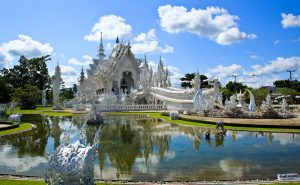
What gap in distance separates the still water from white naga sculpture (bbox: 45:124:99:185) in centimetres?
307

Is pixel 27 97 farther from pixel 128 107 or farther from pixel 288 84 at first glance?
pixel 288 84

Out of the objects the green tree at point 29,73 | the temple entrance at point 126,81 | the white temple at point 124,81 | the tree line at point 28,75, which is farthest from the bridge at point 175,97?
the green tree at point 29,73

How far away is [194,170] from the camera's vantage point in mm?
11500

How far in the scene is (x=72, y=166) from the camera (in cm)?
745

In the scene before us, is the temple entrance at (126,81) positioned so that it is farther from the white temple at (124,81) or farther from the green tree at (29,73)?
the green tree at (29,73)

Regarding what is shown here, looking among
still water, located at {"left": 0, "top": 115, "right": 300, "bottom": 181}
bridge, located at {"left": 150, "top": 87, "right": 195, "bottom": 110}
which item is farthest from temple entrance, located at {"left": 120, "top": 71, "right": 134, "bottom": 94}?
still water, located at {"left": 0, "top": 115, "right": 300, "bottom": 181}

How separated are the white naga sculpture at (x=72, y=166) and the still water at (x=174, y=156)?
121 inches

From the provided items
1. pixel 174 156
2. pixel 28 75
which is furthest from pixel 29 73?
pixel 174 156

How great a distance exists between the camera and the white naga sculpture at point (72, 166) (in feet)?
24.4

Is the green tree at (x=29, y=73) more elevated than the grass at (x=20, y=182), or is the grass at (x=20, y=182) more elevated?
the green tree at (x=29, y=73)

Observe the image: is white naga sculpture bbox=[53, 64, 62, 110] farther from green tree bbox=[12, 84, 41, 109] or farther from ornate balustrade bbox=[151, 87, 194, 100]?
ornate balustrade bbox=[151, 87, 194, 100]

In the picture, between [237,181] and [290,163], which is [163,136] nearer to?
[290,163]

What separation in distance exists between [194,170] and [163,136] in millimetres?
8875

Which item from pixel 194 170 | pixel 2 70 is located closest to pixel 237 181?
pixel 194 170
